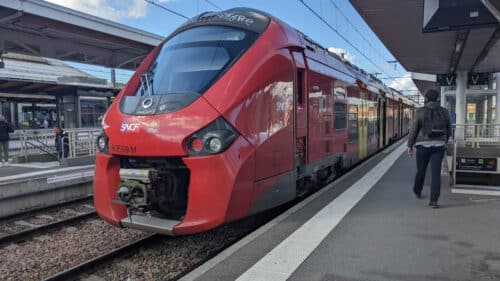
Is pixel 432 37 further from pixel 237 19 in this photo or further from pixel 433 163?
pixel 237 19

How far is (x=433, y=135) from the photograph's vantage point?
563 centimetres

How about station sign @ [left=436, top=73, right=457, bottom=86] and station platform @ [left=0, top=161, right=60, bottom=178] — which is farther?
station sign @ [left=436, top=73, right=457, bottom=86]

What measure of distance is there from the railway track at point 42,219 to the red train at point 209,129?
7.21 ft

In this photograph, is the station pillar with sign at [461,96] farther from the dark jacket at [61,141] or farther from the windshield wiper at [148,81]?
the windshield wiper at [148,81]

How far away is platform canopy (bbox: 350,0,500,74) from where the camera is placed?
8.82 metres

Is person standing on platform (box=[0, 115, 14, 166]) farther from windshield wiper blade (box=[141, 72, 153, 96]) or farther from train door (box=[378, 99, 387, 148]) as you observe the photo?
train door (box=[378, 99, 387, 148])

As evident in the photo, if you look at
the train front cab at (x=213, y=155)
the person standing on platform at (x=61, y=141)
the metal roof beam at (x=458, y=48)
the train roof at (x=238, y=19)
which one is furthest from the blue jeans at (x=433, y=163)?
the person standing on platform at (x=61, y=141)

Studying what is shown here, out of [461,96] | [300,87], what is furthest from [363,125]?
[461,96]

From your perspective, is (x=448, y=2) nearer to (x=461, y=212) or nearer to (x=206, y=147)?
(x=461, y=212)

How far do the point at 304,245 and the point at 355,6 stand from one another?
8.62m

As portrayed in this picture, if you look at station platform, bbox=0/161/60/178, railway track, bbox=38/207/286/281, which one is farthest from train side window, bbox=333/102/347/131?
station platform, bbox=0/161/60/178

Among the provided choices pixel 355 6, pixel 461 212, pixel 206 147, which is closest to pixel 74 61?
pixel 355 6

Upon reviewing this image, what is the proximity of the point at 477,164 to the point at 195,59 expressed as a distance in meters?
5.43

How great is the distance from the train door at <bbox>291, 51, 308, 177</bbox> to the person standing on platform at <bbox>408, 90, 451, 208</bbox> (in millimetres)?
1559
